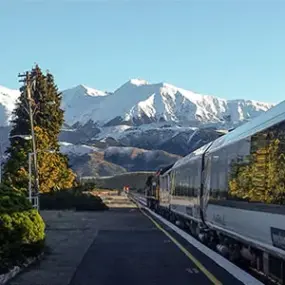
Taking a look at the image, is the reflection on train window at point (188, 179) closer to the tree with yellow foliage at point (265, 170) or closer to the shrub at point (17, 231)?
the shrub at point (17, 231)

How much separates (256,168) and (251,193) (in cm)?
61

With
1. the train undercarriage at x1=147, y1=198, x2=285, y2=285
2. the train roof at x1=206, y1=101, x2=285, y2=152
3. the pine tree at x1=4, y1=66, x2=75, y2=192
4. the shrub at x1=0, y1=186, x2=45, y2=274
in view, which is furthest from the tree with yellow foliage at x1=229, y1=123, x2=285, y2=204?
the pine tree at x1=4, y1=66, x2=75, y2=192

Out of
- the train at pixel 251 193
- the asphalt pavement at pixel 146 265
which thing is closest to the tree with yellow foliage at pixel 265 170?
the train at pixel 251 193

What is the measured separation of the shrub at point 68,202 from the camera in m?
55.9

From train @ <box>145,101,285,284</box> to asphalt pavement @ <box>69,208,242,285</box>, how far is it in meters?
0.83

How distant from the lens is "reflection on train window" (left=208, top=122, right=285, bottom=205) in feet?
34.9

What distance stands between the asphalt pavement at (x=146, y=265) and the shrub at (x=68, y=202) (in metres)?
31.0

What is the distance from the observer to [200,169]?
21812 millimetres

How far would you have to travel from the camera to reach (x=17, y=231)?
1552 cm

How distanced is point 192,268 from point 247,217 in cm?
348

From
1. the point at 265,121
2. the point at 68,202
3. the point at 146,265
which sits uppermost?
the point at 265,121

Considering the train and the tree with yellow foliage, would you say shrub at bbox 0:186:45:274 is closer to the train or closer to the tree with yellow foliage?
the train

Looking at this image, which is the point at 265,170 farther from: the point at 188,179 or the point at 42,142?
the point at 42,142

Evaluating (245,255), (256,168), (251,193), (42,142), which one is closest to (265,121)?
(256,168)
